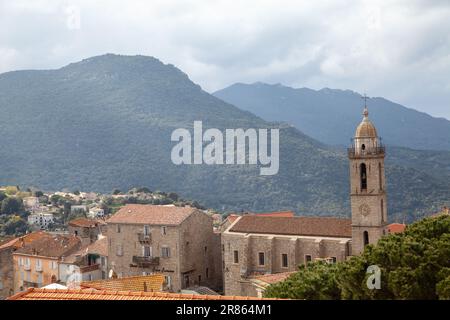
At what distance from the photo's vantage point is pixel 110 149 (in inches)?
6289

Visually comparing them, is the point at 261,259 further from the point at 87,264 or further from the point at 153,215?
the point at 87,264

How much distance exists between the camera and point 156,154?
497 feet

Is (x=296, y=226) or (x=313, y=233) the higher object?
(x=296, y=226)

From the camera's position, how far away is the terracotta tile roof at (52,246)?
54469 millimetres

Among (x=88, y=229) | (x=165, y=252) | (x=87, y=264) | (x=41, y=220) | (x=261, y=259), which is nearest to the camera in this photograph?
(x=261, y=259)

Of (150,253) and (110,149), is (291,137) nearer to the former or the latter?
(110,149)

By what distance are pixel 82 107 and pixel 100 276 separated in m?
136

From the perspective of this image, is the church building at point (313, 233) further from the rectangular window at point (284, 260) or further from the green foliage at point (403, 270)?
the green foliage at point (403, 270)

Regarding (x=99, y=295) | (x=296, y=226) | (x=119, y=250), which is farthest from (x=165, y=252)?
(x=99, y=295)

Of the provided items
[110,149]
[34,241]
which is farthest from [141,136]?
[34,241]

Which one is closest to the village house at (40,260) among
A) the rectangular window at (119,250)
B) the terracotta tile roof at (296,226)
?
the rectangular window at (119,250)

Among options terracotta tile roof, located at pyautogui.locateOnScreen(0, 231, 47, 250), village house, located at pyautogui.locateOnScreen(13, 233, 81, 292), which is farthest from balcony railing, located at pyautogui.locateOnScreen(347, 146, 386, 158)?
terracotta tile roof, located at pyautogui.locateOnScreen(0, 231, 47, 250)

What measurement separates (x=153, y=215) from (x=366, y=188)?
16.9 m

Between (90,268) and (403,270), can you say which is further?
(90,268)
